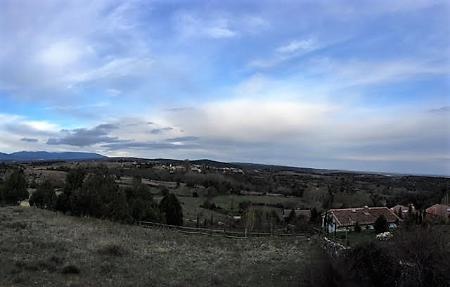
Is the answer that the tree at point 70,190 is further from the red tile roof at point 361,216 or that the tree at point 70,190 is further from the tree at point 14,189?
the red tile roof at point 361,216

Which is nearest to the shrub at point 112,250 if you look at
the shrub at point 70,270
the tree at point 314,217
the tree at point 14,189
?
the shrub at point 70,270

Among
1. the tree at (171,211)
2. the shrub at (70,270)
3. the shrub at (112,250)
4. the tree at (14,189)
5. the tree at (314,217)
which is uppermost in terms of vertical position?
the tree at (14,189)

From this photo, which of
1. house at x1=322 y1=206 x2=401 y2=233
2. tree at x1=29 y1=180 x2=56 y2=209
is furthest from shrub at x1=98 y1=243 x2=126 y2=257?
house at x1=322 y1=206 x2=401 y2=233

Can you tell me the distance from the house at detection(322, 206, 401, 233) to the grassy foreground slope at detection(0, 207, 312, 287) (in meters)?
36.5

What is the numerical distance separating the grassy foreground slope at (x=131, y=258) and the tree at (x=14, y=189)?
20.8 meters

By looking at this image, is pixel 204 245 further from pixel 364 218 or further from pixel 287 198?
pixel 287 198

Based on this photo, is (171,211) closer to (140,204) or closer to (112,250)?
(140,204)

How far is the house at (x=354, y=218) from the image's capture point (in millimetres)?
72025

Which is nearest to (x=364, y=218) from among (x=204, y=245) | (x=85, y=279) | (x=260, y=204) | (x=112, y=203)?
(x=260, y=204)

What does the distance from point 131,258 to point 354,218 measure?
60209 millimetres

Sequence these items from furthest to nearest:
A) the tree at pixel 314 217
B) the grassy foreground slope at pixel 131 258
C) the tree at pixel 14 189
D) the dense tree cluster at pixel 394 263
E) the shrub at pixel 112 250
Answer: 1. the tree at pixel 314 217
2. the tree at pixel 14 189
3. the shrub at pixel 112 250
4. the grassy foreground slope at pixel 131 258
5. the dense tree cluster at pixel 394 263

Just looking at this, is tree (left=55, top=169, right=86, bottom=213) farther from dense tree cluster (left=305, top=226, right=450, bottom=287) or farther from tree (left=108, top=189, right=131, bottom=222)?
dense tree cluster (left=305, top=226, right=450, bottom=287)

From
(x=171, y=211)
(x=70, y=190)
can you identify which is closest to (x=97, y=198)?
(x=70, y=190)

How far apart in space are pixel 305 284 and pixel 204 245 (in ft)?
55.2
